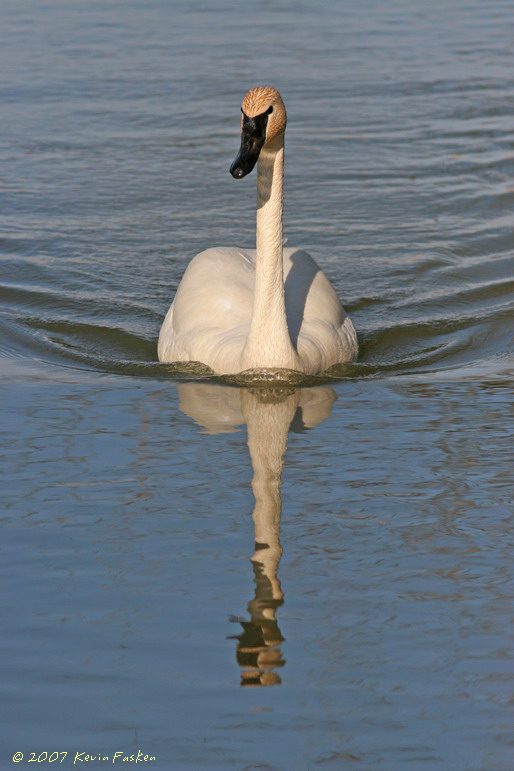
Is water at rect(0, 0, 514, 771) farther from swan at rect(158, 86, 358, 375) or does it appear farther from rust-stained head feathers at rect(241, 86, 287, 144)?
rust-stained head feathers at rect(241, 86, 287, 144)

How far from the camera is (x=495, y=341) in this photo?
31.3 feet

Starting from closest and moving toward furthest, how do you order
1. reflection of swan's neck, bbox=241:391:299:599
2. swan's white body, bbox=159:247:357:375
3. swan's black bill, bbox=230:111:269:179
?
reflection of swan's neck, bbox=241:391:299:599
swan's black bill, bbox=230:111:269:179
swan's white body, bbox=159:247:357:375

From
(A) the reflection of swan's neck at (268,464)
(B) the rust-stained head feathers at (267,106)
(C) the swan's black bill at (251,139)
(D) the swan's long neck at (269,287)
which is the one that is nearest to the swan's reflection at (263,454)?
(A) the reflection of swan's neck at (268,464)

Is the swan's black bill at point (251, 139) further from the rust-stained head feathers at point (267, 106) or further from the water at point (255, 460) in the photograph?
the water at point (255, 460)

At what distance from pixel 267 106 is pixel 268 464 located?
224 centimetres

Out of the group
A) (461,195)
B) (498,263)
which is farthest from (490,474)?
(461,195)

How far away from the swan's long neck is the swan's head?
0.29m

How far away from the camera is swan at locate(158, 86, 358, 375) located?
7777mm

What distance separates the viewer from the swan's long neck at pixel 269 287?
26.5 feet

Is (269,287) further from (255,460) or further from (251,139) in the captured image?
(255,460)

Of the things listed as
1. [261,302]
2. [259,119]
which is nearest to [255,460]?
[261,302]

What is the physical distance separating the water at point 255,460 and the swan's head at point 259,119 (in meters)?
1.57

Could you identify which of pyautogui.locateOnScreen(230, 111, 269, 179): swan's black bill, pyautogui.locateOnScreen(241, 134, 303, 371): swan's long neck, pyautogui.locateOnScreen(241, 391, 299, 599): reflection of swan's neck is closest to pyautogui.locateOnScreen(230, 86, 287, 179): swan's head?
pyautogui.locateOnScreen(230, 111, 269, 179): swan's black bill

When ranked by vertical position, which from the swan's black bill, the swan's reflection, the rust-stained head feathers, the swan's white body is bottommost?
the swan's reflection
